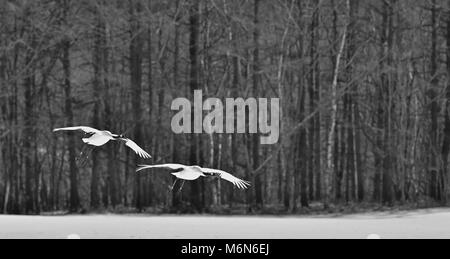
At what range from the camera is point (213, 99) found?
22016 millimetres

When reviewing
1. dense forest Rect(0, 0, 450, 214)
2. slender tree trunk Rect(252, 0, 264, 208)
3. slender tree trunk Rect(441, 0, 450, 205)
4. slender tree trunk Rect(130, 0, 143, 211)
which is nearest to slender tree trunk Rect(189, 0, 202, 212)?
dense forest Rect(0, 0, 450, 214)

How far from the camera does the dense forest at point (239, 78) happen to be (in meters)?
22.3

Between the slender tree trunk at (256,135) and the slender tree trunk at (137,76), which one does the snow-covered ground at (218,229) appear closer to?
the slender tree trunk at (256,135)

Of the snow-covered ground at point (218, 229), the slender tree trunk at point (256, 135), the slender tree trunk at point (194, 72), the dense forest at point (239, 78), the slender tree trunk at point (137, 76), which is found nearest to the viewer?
the snow-covered ground at point (218, 229)

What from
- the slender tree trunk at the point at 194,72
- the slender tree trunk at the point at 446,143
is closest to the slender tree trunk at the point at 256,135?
the slender tree trunk at the point at 194,72

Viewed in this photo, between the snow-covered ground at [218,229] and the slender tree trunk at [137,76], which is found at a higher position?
the slender tree trunk at [137,76]

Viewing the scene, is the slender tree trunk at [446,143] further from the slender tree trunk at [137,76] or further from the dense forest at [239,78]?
the slender tree trunk at [137,76]

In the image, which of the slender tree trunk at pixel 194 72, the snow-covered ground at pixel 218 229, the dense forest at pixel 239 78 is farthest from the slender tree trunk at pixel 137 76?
the snow-covered ground at pixel 218 229

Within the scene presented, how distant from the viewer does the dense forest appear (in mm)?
22297

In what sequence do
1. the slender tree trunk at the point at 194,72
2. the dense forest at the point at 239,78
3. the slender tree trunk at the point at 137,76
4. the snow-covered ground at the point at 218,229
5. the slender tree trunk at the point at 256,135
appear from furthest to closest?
1. the slender tree trunk at the point at 137,76
2. the dense forest at the point at 239,78
3. the slender tree trunk at the point at 256,135
4. the slender tree trunk at the point at 194,72
5. the snow-covered ground at the point at 218,229

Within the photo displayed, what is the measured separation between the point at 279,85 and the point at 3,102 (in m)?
9.24

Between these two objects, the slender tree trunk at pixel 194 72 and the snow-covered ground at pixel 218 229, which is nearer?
the snow-covered ground at pixel 218 229

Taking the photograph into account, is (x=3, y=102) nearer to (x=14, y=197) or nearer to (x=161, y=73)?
(x=14, y=197)

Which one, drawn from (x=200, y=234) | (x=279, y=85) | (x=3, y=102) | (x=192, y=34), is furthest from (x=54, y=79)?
(x=200, y=234)
